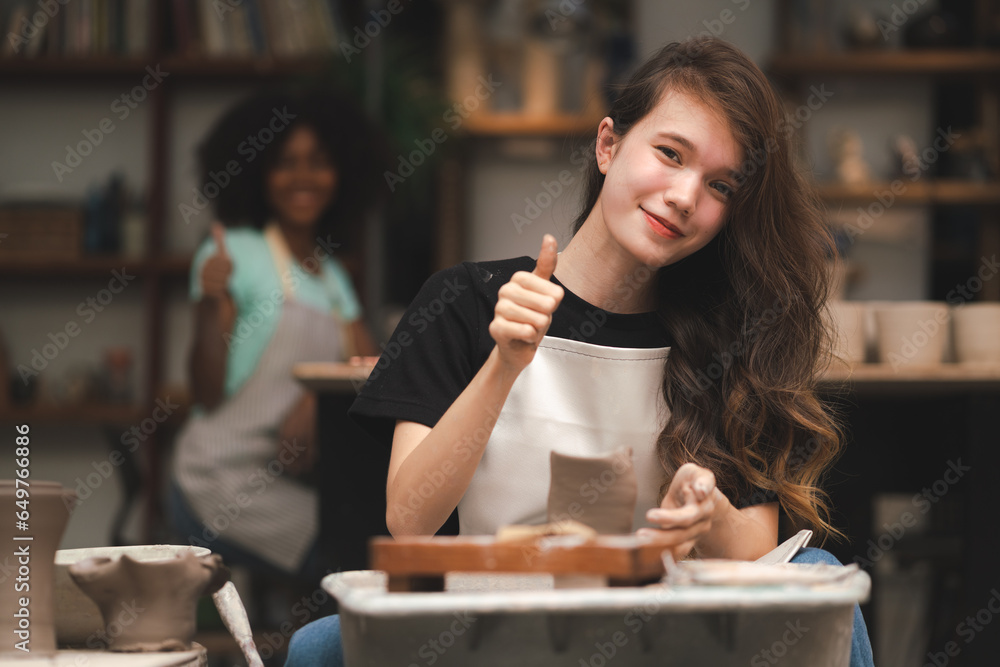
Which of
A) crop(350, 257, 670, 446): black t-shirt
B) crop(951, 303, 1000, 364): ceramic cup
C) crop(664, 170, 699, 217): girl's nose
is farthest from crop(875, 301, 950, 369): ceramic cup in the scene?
crop(664, 170, 699, 217): girl's nose

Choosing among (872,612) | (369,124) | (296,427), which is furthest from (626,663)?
(369,124)

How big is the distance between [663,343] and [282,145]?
1968 mm

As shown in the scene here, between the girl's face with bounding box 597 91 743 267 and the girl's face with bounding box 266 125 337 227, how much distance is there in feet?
6.11

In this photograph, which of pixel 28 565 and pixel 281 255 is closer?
pixel 28 565

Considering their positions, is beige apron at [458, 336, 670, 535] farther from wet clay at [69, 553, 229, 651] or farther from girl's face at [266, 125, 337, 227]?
girl's face at [266, 125, 337, 227]

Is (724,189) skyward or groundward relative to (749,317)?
skyward

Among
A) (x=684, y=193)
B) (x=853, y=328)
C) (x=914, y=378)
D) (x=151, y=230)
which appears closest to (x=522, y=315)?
(x=684, y=193)

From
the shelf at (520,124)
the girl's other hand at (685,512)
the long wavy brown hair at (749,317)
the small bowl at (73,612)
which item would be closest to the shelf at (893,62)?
the shelf at (520,124)

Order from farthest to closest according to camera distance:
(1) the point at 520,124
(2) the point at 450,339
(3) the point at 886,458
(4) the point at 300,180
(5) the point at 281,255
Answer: (1) the point at 520,124 < (4) the point at 300,180 < (5) the point at 281,255 < (3) the point at 886,458 < (2) the point at 450,339

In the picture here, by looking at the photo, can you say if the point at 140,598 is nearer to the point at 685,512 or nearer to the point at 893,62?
the point at 685,512

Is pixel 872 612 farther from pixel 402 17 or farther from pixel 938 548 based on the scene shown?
pixel 402 17

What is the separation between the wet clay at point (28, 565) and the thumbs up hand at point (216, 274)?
1805mm

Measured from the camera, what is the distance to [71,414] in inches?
147

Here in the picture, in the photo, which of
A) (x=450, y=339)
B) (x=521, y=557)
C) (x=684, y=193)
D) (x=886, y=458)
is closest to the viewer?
(x=521, y=557)
